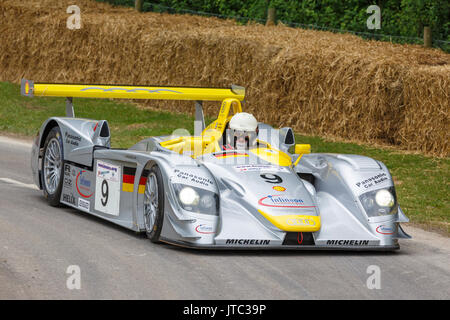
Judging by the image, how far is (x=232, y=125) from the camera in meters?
9.91

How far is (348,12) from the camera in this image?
26.4 metres

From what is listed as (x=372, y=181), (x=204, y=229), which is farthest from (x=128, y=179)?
(x=372, y=181)

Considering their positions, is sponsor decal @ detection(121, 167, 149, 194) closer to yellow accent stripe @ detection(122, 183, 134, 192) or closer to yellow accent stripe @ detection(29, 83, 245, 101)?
yellow accent stripe @ detection(122, 183, 134, 192)

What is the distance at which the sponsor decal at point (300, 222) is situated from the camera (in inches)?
337

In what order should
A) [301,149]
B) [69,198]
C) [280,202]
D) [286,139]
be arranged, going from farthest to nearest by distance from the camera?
[69,198]
[286,139]
[301,149]
[280,202]

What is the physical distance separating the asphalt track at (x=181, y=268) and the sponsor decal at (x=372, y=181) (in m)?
0.74

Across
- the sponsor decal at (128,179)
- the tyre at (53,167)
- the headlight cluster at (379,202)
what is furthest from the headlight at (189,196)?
the tyre at (53,167)

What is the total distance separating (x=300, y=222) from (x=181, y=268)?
1.33 metres

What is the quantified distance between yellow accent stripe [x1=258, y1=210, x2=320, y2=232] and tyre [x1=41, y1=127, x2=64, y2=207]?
11.3ft

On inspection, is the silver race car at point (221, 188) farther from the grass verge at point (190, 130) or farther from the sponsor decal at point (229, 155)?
the grass verge at point (190, 130)

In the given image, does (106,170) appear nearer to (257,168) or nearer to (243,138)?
(243,138)

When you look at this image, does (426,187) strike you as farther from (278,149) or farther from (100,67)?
(100,67)

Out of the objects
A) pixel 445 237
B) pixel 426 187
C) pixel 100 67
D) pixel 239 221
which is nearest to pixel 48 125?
pixel 239 221
